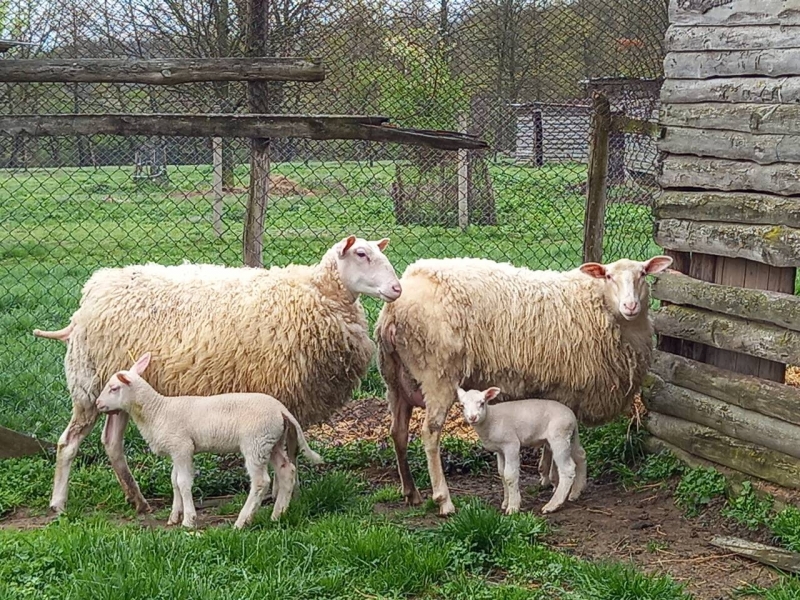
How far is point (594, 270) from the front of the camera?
5.55 m

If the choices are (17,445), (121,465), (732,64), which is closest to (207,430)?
(121,465)

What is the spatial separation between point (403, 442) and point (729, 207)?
7.56ft

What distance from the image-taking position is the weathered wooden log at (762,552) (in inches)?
162

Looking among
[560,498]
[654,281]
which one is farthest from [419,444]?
[654,281]

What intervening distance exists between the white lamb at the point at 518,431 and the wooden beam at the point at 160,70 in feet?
7.82

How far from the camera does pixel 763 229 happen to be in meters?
4.89

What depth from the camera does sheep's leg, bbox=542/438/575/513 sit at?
514 cm

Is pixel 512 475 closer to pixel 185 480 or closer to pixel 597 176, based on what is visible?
pixel 185 480

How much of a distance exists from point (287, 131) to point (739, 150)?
107 inches

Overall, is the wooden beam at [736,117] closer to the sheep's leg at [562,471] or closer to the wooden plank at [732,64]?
the wooden plank at [732,64]

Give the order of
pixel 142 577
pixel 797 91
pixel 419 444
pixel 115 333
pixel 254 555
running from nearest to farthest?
pixel 142 577, pixel 254 555, pixel 797 91, pixel 115 333, pixel 419 444

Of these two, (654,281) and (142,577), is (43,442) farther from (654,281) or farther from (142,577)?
(654,281)

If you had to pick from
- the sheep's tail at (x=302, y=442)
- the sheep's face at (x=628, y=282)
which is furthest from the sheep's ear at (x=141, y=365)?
the sheep's face at (x=628, y=282)

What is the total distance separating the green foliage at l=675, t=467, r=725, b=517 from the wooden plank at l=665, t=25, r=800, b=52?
2.32m
